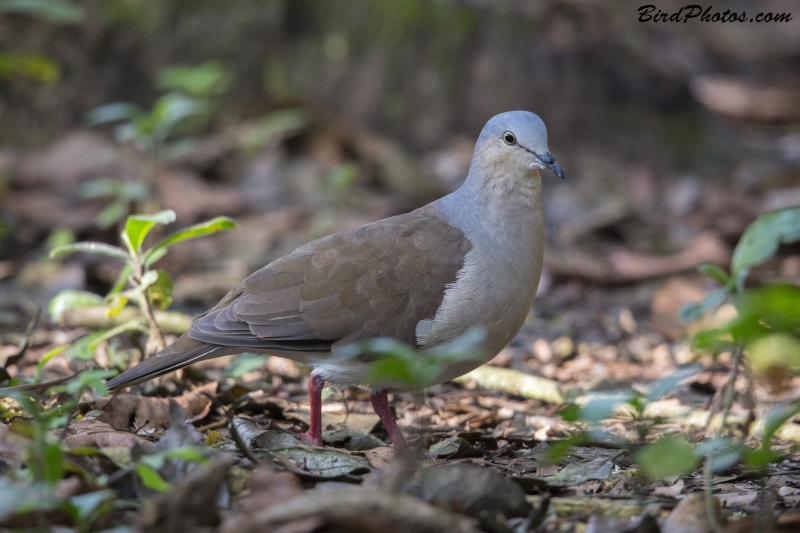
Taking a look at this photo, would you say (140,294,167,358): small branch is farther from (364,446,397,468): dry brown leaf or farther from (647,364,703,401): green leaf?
(647,364,703,401): green leaf

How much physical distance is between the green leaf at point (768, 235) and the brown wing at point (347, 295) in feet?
4.02

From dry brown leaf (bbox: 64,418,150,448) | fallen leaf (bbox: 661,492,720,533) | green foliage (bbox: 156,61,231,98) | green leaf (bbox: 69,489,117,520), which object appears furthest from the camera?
green foliage (bbox: 156,61,231,98)

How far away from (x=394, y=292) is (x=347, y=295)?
0.71ft

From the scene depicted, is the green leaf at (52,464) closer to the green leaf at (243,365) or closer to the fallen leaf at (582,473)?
the fallen leaf at (582,473)

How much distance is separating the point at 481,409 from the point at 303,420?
962 millimetres

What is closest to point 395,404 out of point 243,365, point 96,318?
point 243,365

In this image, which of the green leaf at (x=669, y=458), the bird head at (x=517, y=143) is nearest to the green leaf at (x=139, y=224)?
the bird head at (x=517, y=143)

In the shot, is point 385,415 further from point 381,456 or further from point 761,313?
point 761,313

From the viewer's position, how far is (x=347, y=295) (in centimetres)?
395

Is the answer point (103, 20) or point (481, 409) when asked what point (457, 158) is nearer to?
point (103, 20)

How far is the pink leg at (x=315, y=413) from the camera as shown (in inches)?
143

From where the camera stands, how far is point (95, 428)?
3248mm

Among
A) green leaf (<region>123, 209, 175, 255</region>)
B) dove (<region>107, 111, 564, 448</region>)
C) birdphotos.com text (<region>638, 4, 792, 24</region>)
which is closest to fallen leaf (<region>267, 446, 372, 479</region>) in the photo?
dove (<region>107, 111, 564, 448</region>)

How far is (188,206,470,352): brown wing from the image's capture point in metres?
3.89
